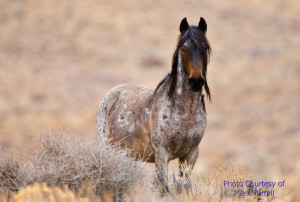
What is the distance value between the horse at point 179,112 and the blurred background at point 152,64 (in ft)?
41.5

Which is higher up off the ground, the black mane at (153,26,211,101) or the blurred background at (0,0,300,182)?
the blurred background at (0,0,300,182)

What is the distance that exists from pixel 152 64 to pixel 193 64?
96.1ft

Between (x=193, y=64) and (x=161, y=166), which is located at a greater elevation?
(x=193, y=64)

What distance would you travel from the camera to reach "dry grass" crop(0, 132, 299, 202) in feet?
16.9

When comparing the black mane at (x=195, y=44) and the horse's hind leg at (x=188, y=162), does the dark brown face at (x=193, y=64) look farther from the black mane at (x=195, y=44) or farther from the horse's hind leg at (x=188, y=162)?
the horse's hind leg at (x=188, y=162)

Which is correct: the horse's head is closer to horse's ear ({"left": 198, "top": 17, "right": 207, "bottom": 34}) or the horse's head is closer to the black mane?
the black mane

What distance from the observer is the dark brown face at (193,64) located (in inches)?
212

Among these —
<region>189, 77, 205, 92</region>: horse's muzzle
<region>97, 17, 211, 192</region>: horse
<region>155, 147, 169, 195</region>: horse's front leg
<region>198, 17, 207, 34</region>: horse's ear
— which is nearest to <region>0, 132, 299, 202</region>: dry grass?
<region>155, 147, 169, 195</region>: horse's front leg

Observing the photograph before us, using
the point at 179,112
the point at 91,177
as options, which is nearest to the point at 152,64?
the point at 179,112

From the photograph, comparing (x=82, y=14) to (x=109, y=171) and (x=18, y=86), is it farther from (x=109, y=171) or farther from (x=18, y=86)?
(x=109, y=171)

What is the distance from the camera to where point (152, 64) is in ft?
114

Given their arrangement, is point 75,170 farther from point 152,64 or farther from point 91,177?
point 152,64

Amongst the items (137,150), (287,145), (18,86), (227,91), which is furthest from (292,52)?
(137,150)

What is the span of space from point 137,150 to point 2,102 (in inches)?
949
